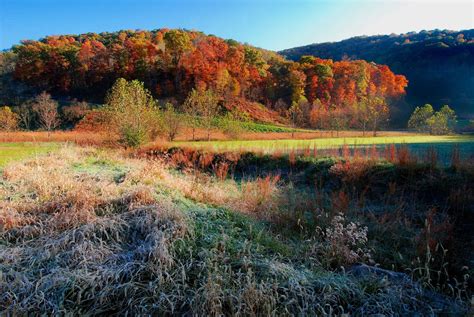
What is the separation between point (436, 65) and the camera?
307 feet

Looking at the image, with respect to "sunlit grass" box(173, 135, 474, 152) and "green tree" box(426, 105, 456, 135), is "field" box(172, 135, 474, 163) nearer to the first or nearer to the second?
"sunlit grass" box(173, 135, 474, 152)

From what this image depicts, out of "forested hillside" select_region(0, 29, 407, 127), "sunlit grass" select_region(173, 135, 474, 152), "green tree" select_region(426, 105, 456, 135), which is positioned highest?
"forested hillside" select_region(0, 29, 407, 127)

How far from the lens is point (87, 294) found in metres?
3.39

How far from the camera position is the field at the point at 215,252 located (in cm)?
334

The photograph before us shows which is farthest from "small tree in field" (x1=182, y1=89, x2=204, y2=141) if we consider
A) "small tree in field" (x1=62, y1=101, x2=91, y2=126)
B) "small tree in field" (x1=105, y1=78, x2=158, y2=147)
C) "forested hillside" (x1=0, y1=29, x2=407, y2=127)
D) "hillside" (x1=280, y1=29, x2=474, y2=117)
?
"hillside" (x1=280, y1=29, x2=474, y2=117)

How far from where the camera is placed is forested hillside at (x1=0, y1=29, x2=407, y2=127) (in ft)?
198

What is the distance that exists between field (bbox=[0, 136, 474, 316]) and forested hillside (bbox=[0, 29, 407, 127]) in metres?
49.9

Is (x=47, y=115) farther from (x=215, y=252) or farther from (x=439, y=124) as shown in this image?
(x=439, y=124)

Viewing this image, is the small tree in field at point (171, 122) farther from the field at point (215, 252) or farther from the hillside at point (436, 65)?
the hillside at point (436, 65)

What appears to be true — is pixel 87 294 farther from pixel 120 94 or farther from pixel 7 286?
pixel 120 94

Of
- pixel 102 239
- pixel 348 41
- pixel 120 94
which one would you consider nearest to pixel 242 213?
pixel 102 239

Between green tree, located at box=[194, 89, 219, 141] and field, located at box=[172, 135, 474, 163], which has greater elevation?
green tree, located at box=[194, 89, 219, 141]

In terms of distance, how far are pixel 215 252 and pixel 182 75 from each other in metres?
61.7

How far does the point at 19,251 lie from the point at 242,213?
3956mm
